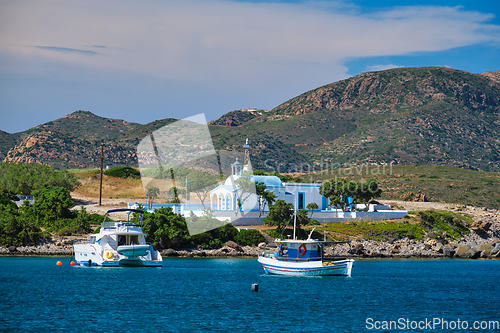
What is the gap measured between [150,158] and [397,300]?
4911 inches

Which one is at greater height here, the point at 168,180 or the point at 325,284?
the point at 168,180

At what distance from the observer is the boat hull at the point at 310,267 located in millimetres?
41719

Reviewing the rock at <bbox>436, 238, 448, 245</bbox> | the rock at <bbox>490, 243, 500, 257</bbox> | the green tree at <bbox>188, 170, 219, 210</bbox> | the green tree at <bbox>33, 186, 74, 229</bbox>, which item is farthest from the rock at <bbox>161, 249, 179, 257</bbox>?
the rock at <bbox>490, 243, 500, 257</bbox>

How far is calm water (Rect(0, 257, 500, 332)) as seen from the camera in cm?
2645

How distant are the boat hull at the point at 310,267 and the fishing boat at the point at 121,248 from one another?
34.1ft

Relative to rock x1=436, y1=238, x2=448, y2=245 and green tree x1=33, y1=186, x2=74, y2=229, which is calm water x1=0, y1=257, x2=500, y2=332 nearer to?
green tree x1=33, y1=186, x2=74, y2=229

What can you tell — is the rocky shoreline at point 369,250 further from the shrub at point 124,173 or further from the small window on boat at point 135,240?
the shrub at point 124,173

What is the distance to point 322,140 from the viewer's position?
19412 cm

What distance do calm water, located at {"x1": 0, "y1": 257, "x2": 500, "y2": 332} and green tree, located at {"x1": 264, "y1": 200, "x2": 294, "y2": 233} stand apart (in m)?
12.8

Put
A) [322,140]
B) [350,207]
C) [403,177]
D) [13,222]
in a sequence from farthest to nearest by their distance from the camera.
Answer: [322,140] → [403,177] → [350,207] → [13,222]

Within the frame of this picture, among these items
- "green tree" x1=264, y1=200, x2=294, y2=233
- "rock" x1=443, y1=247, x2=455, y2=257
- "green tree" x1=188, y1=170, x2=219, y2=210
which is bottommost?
"rock" x1=443, y1=247, x2=455, y2=257

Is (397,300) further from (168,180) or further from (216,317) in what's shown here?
(168,180)

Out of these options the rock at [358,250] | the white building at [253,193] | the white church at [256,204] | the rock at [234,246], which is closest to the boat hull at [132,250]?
the rock at [234,246]

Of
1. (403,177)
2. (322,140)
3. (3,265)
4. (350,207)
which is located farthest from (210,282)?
(322,140)
